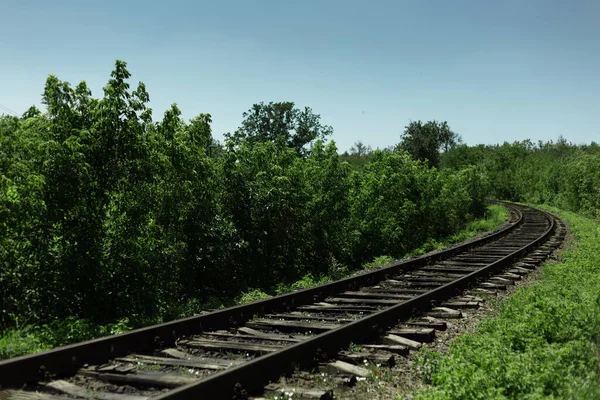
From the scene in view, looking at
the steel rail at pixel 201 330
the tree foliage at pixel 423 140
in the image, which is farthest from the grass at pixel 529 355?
the tree foliage at pixel 423 140

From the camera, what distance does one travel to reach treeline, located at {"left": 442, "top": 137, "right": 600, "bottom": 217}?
152ft

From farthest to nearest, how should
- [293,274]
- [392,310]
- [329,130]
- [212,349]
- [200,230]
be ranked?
[329,130], [293,274], [200,230], [392,310], [212,349]

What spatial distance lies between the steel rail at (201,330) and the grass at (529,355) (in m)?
1.02

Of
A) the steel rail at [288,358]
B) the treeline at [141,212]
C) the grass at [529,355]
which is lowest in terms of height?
the grass at [529,355]

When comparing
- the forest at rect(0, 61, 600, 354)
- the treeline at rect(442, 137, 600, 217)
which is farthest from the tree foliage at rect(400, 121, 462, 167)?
the forest at rect(0, 61, 600, 354)

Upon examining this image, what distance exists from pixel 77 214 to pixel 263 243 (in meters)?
4.92

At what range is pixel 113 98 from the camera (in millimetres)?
8289

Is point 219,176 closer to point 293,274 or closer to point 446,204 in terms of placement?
point 293,274

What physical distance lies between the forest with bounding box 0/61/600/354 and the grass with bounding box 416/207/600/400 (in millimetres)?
4348

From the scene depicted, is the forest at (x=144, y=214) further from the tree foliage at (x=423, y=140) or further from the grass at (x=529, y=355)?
the tree foliage at (x=423, y=140)

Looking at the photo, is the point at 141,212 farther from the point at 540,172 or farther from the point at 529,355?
the point at 540,172

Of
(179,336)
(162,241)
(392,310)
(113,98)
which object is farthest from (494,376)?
(113,98)

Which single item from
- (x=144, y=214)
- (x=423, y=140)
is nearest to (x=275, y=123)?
(x=423, y=140)

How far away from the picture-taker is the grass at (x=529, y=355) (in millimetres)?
4477
